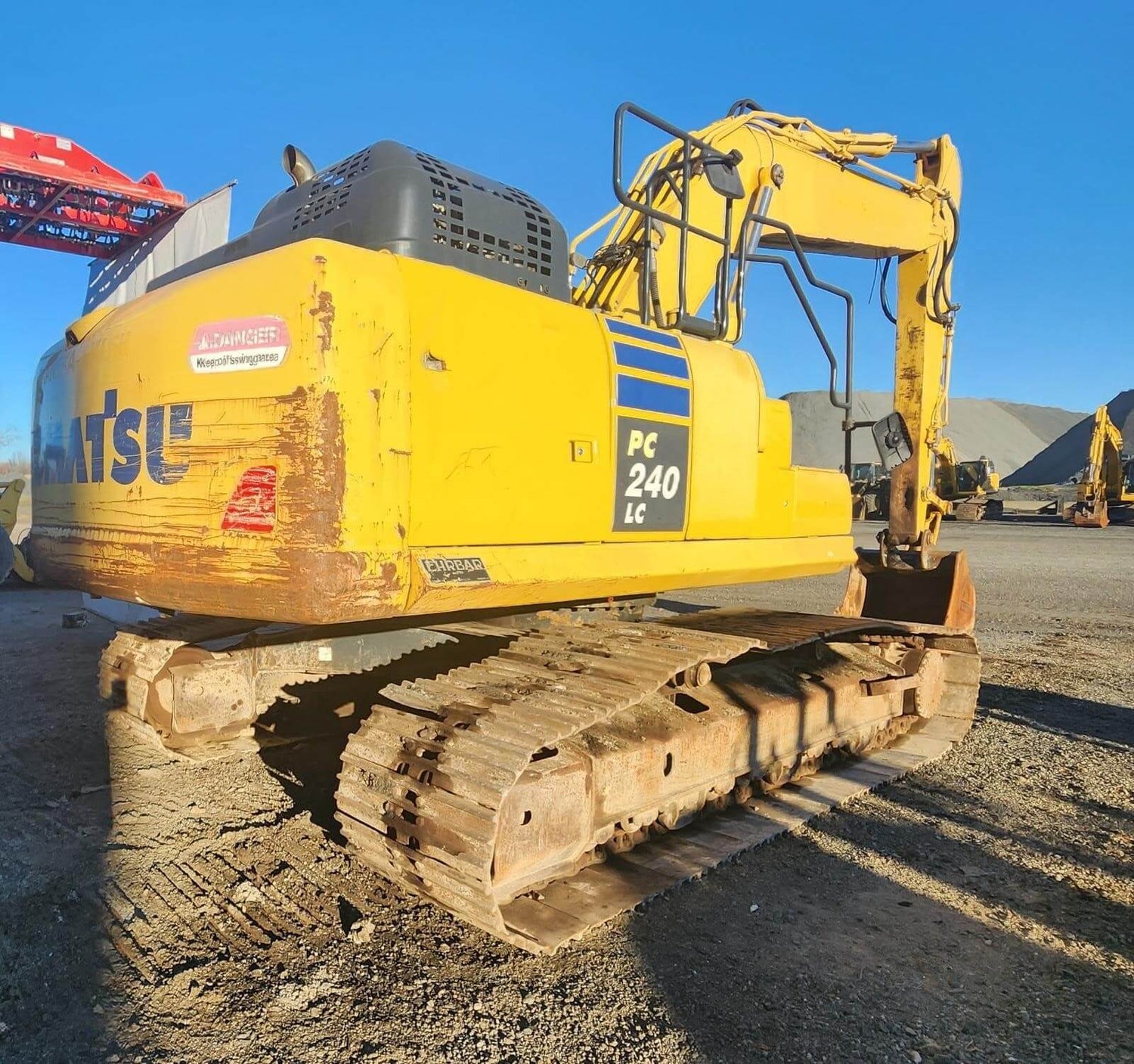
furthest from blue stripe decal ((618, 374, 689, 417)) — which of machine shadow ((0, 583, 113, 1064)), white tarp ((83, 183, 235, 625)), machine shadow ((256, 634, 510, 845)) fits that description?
white tarp ((83, 183, 235, 625))

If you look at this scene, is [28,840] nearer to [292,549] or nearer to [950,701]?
[292,549]

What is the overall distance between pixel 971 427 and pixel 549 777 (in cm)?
8365

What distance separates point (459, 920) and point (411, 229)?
2400mm

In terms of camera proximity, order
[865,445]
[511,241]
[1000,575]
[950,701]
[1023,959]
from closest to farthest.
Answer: [1023,959], [511,241], [950,701], [1000,575], [865,445]

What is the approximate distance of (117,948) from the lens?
9.19 ft

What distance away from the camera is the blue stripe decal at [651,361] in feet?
10.9

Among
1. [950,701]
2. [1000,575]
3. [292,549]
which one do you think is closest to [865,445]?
[1000,575]

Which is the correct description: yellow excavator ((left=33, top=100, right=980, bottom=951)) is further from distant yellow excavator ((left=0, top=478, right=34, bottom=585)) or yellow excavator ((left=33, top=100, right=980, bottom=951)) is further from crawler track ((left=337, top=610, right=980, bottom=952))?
distant yellow excavator ((left=0, top=478, right=34, bottom=585))

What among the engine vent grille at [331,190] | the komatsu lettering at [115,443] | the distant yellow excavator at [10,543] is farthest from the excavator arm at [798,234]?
the distant yellow excavator at [10,543]

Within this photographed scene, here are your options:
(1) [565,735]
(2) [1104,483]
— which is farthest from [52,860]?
(2) [1104,483]

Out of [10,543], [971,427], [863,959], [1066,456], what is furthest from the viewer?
[971,427]

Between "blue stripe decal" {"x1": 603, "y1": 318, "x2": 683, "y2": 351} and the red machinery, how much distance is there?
1117cm

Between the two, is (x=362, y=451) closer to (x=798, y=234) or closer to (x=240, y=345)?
(x=240, y=345)

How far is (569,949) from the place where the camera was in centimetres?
285
